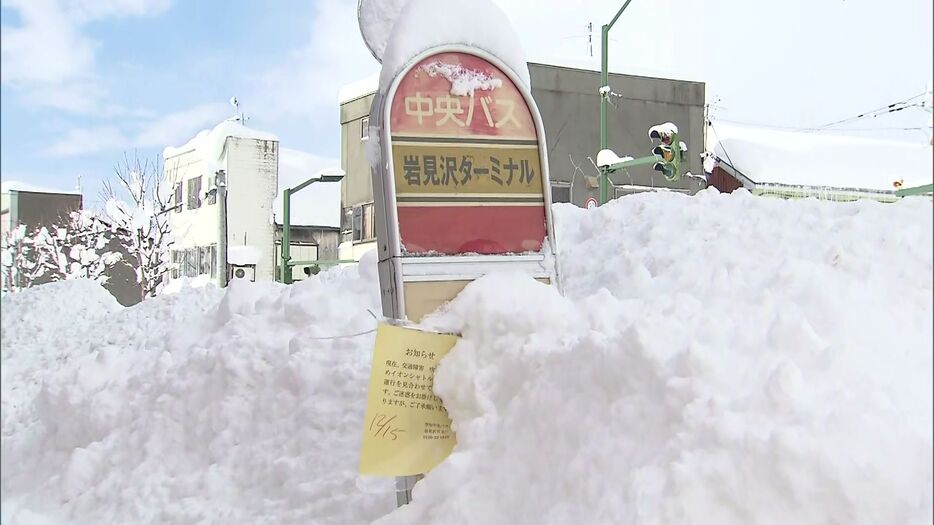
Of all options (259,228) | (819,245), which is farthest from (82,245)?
(819,245)

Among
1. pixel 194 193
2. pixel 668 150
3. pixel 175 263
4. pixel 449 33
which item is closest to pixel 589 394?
pixel 449 33

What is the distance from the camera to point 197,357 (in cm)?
593

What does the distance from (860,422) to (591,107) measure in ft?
41.3

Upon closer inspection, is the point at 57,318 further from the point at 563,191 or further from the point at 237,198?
the point at 563,191

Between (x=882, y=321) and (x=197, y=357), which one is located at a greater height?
(x=882, y=321)

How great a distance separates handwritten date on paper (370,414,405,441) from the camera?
135 inches

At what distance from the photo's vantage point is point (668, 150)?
10695mm

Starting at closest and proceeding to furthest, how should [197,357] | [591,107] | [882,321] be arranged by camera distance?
[882,321]
[197,357]
[591,107]

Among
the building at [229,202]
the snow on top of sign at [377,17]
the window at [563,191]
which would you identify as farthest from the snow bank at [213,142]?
the snow on top of sign at [377,17]

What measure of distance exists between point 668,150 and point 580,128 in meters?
3.99

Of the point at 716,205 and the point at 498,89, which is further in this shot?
the point at 716,205

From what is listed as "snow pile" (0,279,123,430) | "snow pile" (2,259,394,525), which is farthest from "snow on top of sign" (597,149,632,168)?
"snow pile" (0,279,123,430)

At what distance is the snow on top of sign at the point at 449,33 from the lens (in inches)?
158

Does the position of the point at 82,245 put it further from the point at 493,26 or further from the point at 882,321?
the point at 882,321
